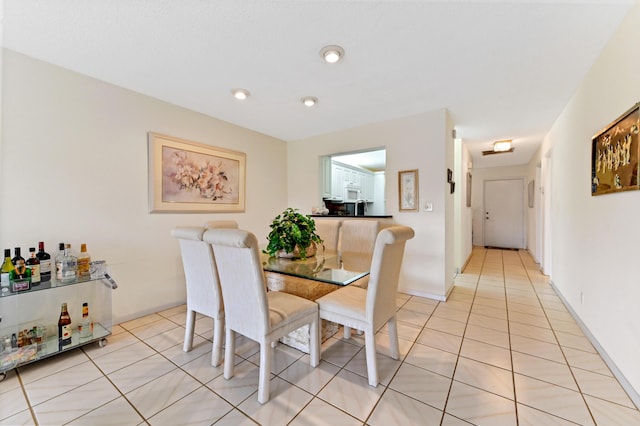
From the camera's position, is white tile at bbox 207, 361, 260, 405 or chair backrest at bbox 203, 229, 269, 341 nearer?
chair backrest at bbox 203, 229, 269, 341

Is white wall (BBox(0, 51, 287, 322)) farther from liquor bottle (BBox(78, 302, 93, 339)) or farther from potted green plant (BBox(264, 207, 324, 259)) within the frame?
potted green plant (BBox(264, 207, 324, 259))

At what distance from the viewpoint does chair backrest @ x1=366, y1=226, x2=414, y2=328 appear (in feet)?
5.05

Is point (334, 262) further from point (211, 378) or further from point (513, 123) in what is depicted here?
point (513, 123)

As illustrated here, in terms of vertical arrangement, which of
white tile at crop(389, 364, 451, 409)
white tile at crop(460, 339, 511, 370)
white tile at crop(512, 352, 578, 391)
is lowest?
white tile at crop(389, 364, 451, 409)

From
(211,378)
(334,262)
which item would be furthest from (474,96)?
(211,378)

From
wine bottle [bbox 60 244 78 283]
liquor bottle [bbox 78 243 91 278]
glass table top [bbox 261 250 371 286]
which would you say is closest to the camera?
glass table top [bbox 261 250 371 286]

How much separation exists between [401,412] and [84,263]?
8.60 ft

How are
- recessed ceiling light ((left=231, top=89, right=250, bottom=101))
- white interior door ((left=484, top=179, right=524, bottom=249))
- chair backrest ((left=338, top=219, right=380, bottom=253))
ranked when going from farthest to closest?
white interior door ((left=484, top=179, right=524, bottom=249))
chair backrest ((left=338, top=219, right=380, bottom=253))
recessed ceiling light ((left=231, top=89, right=250, bottom=101))

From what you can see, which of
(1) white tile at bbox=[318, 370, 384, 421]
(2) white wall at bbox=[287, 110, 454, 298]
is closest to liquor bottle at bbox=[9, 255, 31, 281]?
(1) white tile at bbox=[318, 370, 384, 421]

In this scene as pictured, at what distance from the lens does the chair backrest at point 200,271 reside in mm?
1728

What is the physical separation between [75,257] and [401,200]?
133 inches

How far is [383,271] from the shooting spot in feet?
5.29

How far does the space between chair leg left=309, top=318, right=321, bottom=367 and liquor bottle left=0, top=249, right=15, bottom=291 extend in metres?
2.15

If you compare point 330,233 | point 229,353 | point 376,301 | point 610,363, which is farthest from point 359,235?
point 610,363
